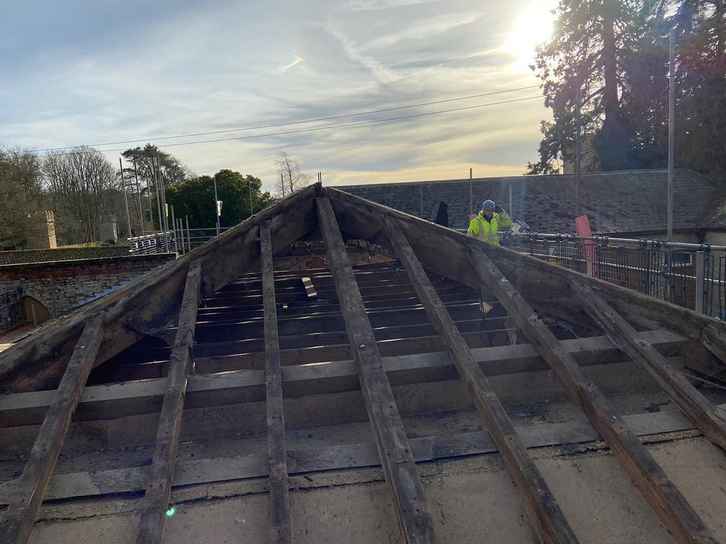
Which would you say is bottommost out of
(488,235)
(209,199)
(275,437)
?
(275,437)

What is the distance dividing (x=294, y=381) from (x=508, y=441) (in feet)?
4.37

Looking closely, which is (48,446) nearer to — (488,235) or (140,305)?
(140,305)

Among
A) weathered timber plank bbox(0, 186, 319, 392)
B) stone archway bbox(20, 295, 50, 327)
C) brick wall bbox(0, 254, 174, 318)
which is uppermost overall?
weathered timber plank bbox(0, 186, 319, 392)

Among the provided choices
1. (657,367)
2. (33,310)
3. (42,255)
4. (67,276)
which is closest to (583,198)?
(67,276)

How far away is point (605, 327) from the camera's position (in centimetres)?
350

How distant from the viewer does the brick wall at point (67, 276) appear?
1705 cm

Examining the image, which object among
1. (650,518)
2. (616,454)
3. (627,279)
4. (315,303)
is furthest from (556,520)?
(627,279)

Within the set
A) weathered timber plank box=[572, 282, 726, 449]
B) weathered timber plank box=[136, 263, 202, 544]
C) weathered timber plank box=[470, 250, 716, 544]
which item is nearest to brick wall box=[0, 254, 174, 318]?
weathered timber plank box=[136, 263, 202, 544]

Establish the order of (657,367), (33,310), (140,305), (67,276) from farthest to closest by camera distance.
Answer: (33,310)
(67,276)
(140,305)
(657,367)

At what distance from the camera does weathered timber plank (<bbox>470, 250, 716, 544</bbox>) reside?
211 centimetres

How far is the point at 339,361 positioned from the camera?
3504 mm

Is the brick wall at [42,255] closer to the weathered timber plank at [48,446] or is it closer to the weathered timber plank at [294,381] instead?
the weathered timber plank at [48,446]

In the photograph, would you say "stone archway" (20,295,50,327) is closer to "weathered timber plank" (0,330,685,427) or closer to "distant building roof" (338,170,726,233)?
"distant building roof" (338,170,726,233)

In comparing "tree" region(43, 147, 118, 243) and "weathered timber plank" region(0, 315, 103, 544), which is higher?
"tree" region(43, 147, 118, 243)
